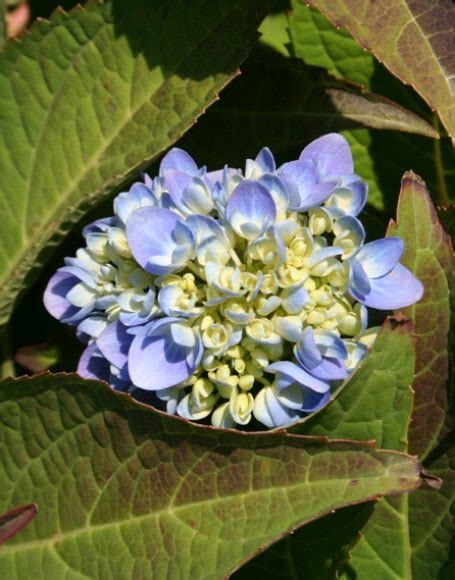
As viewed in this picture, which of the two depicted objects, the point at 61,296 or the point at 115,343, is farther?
the point at 61,296

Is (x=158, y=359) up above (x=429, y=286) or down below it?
below

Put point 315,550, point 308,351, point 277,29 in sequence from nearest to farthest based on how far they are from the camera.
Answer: point 308,351 → point 315,550 → point 277,29

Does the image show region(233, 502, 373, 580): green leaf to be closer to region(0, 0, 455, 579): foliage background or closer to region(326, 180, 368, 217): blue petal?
region(0, 0, 455, 579): foliage background

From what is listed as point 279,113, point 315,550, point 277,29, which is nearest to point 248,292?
point 315,550

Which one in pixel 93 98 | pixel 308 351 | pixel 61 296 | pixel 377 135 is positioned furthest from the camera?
pixel 377 135

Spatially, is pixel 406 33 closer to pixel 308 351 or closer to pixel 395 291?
pixel 395 291

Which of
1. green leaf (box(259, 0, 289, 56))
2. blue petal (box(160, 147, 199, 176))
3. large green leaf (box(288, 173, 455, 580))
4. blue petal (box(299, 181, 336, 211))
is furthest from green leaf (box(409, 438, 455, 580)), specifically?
green leaf (box(259, 0, 289, 56))
